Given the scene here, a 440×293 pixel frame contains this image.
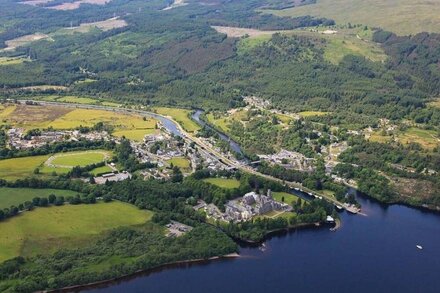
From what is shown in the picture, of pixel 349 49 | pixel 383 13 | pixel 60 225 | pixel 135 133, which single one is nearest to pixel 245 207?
pixel 60 225

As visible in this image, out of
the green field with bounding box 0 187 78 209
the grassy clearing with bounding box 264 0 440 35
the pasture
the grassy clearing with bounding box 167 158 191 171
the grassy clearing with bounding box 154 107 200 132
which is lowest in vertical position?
the grassy clearing with bounding box 154 107 200 132

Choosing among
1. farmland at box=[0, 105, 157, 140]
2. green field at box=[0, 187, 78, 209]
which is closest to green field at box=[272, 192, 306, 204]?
green field at box=[0, 187, 78, 209]

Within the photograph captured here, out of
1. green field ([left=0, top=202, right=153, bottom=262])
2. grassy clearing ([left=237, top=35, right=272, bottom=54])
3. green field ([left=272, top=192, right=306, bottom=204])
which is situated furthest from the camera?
grassy clearing ([left=237, top=35, right=272, bottom=54])

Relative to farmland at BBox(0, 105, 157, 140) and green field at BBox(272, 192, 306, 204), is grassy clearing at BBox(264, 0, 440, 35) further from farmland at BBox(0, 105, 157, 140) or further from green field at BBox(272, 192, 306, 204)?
green field at BBox(272, 192, 306, 204)

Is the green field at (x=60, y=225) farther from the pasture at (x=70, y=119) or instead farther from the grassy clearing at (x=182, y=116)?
the grassy clearing at (x=182, y=116)

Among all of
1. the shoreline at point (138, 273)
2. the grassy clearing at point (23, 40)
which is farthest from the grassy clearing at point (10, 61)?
the shoreline at point (138, 273)

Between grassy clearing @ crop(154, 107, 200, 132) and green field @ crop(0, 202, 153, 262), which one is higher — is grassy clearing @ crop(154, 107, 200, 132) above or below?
below
